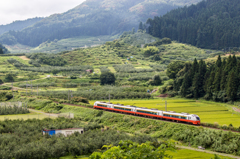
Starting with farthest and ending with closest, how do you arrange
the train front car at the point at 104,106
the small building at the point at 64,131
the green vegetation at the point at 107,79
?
the green vegetation at the point at 107,79, the train front car at the point at 104,106, the small building at the point at 64,131

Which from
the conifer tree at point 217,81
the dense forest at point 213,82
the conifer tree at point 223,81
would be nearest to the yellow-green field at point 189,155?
the dense forest at point 213,82

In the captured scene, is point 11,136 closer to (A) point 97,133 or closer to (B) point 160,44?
(A) point 97,133

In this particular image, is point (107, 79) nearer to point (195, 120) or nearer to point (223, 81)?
point (223, 81)

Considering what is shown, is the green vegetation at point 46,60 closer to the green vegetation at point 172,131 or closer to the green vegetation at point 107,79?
the green vegetation at point 107,79

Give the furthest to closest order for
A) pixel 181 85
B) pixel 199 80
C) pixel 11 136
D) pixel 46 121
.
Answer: pixel 181 85 → pixel 199 80 → pixel 46 121 → pixel 11 136

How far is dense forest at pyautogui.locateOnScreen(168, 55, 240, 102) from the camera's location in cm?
6222

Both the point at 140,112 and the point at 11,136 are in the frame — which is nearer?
the point at 11,136

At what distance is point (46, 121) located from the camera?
4991 centimetres

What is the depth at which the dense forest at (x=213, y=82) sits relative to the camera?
62.2m

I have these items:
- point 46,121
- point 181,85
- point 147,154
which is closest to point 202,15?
point 181,85

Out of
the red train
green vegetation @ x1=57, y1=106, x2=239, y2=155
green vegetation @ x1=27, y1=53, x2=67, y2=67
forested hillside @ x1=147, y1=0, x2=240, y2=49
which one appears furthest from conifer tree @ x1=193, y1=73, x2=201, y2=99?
forested hillside @ x1=147, y1=0, x2=240, y2=49

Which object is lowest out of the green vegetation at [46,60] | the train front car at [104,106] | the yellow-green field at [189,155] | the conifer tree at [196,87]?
the yellow-green field at [189,155]

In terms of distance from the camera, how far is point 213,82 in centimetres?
6781

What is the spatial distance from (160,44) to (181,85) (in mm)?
94170
